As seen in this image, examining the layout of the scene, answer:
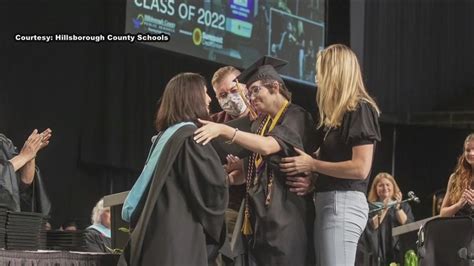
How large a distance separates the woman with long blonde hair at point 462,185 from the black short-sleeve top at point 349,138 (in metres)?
1.57

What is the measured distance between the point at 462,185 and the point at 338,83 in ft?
5.79

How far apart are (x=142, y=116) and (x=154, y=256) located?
22.4 ft

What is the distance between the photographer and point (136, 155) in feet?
34.8

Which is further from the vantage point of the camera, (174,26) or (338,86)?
(174,26)

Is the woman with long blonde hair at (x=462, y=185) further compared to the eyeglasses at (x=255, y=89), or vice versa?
the woman with long blonde hair at (x=462, y=185)

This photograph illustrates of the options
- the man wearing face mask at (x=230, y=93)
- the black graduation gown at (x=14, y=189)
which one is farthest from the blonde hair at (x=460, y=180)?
the black graduation gown at (x=14, y=189)

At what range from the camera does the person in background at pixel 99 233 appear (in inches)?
250

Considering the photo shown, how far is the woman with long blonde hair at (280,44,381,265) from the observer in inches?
157

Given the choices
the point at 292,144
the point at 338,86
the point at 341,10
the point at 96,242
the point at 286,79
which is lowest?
the point at 96,242

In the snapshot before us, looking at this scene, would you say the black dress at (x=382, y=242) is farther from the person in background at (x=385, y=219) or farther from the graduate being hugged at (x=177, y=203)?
the graduate being hugged at (x=177, y=203)

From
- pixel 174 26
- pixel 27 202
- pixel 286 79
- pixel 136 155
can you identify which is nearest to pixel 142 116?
pixel 136 155

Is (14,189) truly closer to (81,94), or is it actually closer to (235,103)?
(235,103)

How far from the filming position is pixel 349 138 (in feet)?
13.2

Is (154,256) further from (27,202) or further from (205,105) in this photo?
(27,202)
